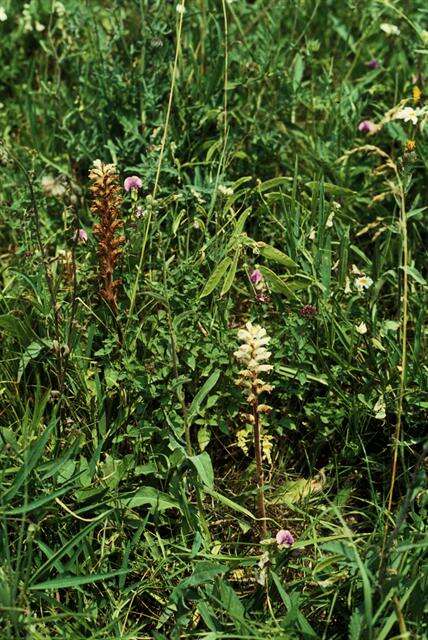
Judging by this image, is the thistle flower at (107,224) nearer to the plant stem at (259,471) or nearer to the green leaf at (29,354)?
the green leaf at (29,354)

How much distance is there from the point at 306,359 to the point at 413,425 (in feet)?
1.23

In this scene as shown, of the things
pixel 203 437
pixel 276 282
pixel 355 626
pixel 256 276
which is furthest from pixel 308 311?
pixel 355 626

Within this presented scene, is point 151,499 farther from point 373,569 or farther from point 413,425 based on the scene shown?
point 413,425

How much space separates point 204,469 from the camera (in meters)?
2.31

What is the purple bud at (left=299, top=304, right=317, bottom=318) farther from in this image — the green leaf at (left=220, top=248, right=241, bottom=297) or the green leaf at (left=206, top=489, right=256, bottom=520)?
the green leaf at (left=206, top=489, right=256, bottom=520)

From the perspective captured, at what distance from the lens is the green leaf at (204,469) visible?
7.50ft

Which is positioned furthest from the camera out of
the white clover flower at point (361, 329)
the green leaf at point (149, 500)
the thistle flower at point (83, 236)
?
the thistle flower at point (83, 236)

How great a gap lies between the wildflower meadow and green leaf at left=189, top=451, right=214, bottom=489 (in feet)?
0.04

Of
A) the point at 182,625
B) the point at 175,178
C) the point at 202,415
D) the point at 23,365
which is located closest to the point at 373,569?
the point at 182,625

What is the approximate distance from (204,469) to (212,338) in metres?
0.48

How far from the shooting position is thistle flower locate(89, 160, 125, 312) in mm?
2678

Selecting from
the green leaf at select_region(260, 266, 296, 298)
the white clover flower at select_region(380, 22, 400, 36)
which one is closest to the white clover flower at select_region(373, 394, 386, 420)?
the green leaf at select_region(260, 266, 296, 298)

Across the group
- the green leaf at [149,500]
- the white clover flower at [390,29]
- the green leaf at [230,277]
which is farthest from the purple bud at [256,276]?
the white clover flower at [390,29]

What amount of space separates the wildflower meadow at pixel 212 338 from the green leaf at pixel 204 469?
0.04ft
